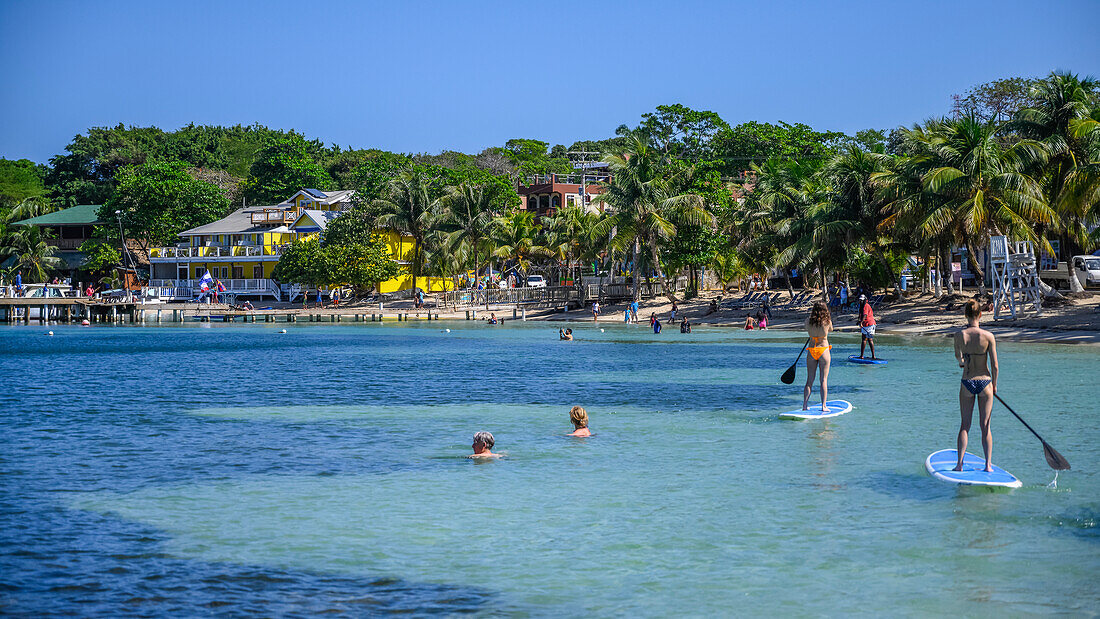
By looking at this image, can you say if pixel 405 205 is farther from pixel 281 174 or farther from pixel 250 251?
pixel 281 174

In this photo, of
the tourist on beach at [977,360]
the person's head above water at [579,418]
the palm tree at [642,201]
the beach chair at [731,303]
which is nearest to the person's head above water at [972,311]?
the tourist on beach at [977,360]

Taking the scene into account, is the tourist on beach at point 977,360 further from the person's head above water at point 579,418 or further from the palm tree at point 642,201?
the palm tree at point 642,201

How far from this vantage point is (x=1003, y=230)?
45.0 m

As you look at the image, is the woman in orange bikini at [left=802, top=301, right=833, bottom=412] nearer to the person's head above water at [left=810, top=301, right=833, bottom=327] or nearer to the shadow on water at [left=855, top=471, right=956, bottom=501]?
the person's head above water at [left=810, top=301, right=833, bottom=327]

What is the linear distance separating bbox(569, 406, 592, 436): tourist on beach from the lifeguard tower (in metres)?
29.5

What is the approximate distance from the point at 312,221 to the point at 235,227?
8790 millimetres

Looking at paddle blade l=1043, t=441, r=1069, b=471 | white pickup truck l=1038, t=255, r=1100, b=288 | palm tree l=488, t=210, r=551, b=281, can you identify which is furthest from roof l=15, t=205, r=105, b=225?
paddle blade l=1043, t=441, r=1069, b=471

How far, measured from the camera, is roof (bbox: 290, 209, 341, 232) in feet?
283

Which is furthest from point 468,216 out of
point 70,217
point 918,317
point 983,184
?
point 70,217

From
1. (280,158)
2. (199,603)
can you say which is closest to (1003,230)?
(199,603)

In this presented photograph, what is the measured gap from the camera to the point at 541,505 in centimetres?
1169

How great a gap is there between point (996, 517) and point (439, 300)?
69852mm

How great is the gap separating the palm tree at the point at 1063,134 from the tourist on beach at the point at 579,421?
32.2m

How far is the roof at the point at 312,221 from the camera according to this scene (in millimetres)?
86375
